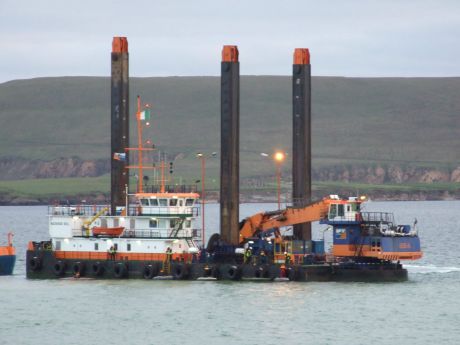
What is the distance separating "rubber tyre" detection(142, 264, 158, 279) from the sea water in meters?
0.79

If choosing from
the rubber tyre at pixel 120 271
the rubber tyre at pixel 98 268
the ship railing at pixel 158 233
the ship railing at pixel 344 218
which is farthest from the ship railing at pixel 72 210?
the ship railing at pixel 344 218

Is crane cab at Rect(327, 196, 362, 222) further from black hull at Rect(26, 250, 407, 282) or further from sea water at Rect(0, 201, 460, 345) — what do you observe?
sea water at Rect(0, 201, 460, 345)

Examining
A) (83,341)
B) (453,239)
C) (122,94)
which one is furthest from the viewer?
(453,239)

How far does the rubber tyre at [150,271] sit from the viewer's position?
8488 centimetres

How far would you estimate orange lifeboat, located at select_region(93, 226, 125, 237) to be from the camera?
8731cm

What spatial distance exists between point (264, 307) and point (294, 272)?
9.53 m

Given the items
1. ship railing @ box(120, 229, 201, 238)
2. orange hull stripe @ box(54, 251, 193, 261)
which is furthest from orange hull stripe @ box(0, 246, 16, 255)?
ship railing @ box(120, 229, 201, 238)

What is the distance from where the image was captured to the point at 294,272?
82.7 metres

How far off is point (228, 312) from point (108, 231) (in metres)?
17.4

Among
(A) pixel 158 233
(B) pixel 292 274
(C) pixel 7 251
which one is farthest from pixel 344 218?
(C) pixel 7 251

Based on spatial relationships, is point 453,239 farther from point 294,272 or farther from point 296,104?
point 294,272

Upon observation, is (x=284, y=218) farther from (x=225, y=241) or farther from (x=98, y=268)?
(x=98, y=268)

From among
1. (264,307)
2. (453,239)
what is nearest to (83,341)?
(264,307)

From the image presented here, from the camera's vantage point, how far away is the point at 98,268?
3403 inches
